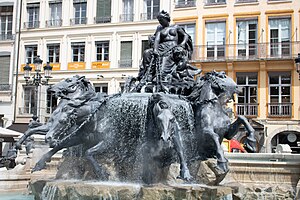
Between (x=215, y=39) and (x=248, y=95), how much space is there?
4620 millimetres

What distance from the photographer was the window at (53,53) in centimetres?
3559

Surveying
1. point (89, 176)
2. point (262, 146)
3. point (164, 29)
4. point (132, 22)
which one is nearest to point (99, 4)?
point (132, 22)

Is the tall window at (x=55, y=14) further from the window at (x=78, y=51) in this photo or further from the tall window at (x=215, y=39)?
the tall window at (x=215, y=39)

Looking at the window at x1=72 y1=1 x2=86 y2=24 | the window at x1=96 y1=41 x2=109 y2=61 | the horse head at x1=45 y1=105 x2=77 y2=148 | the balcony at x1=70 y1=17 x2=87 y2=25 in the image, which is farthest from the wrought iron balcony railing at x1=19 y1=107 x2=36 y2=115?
the horse head at x1=45 y1=105 x2=77 y2=148

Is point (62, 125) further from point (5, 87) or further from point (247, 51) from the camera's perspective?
point (5, 87)

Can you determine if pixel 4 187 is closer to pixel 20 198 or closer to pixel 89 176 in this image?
pixel 20 198

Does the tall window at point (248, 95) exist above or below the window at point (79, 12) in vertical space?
below

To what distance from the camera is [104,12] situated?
3450cm

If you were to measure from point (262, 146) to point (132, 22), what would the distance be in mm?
12731

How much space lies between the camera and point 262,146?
29.0m

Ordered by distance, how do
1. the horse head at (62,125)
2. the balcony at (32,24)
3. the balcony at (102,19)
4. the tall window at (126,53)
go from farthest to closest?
the balcony at (32,24), the balcony at (102,19), the tall window at (126,53), the horse head at (62,125)

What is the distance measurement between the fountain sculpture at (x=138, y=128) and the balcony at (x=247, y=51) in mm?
21452

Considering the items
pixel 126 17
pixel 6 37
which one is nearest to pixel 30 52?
pixel 6 37

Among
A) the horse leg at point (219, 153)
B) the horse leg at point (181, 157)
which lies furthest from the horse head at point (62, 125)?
the horse leg at point (219, 153)
